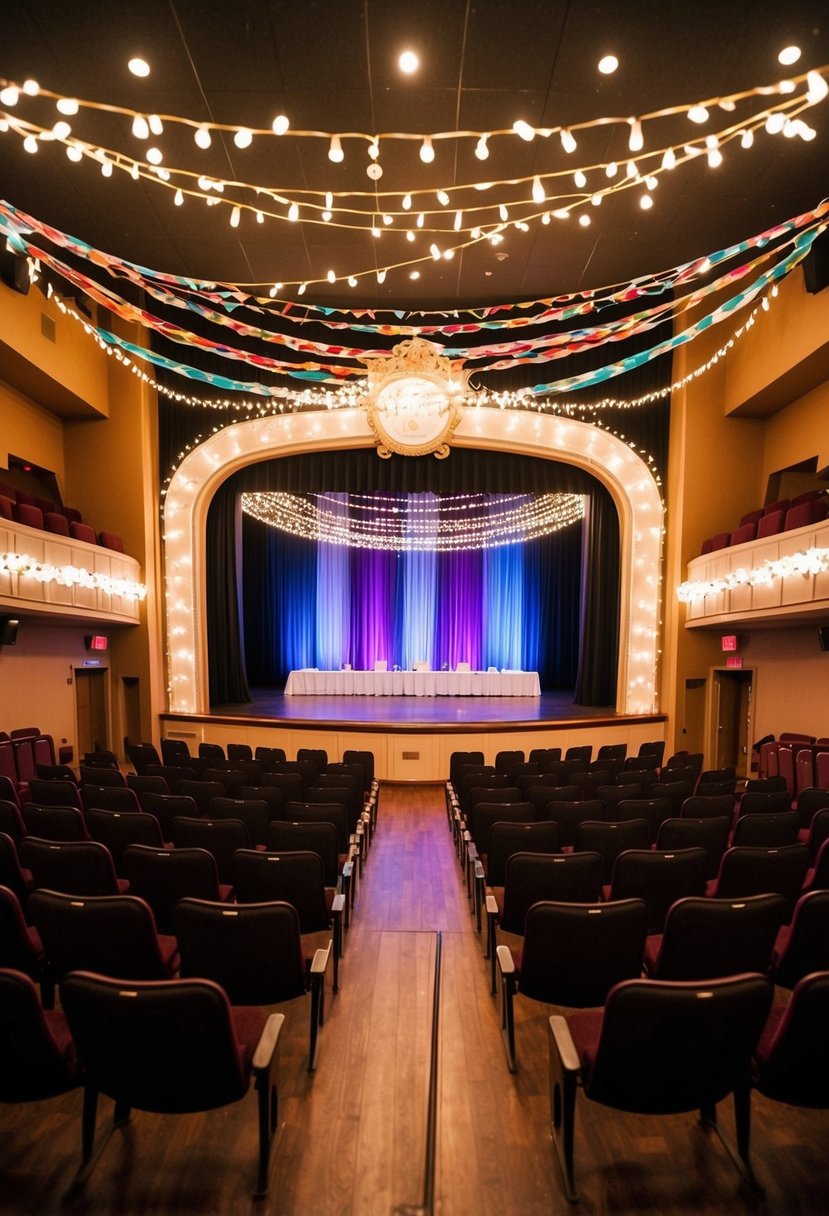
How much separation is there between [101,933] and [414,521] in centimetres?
1674

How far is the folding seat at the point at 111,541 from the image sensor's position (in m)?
10.7

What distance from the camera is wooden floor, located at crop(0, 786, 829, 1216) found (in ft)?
7.07

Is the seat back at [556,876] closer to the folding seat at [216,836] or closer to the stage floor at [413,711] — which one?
the folding seat at [216,836]

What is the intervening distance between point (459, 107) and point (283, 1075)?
8.28 meters

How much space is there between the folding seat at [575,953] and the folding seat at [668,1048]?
1.66 ft

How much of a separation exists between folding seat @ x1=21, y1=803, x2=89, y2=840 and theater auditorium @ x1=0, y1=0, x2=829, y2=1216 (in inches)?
1.4

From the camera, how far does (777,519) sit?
9.09 meters

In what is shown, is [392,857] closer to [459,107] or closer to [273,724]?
[273,724]

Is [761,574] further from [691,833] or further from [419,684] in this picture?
[419,684]

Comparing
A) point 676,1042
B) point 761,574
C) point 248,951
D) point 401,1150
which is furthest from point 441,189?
point 401,1150

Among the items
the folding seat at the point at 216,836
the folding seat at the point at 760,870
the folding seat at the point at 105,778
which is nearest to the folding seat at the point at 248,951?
the folding seat at the point at 216,836

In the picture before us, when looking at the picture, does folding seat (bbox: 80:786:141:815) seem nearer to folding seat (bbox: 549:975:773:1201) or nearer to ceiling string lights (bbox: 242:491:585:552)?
folding seat (bbox: 549:975:773:1201)

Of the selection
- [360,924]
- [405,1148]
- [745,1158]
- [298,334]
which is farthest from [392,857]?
[298,334]

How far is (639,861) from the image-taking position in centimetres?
347
